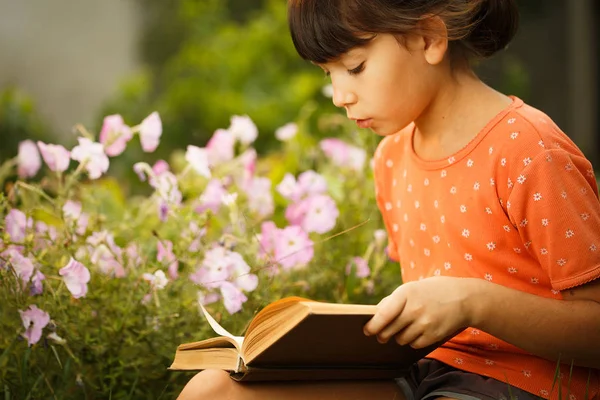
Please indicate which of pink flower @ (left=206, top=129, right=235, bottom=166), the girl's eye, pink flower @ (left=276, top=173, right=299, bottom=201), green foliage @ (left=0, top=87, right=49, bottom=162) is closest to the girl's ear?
the girl's eye

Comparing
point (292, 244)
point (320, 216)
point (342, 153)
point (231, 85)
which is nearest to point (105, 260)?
point (292, 244)

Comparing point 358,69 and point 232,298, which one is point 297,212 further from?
point 358,69

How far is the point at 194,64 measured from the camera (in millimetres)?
5648

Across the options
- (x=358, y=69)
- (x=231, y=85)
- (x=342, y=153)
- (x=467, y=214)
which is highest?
(x=358, y=69)

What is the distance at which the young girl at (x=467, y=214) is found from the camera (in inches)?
60.9

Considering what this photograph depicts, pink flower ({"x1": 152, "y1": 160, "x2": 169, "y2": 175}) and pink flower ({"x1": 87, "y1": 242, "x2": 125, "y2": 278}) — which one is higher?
pink flower ({"x1": 87, "y1": 242, "x2": 125, "y2": 278})

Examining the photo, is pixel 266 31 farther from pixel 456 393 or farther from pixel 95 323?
pixel 456 393

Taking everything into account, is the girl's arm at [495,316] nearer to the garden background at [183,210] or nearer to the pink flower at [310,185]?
the garden background at [183,210]

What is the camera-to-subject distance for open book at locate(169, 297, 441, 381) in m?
1.40

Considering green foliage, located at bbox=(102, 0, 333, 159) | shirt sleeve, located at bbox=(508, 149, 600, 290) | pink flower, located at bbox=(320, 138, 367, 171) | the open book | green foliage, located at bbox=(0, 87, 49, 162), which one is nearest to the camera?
the open book

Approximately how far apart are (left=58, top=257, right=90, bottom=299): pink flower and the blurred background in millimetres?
3074

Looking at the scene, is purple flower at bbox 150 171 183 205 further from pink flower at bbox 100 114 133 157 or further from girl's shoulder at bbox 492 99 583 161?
girl's shoulder at bbox 492 99 583 161

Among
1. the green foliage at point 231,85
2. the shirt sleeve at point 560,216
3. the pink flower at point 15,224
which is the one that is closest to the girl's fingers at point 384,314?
the shirt sleeve at point 560,216

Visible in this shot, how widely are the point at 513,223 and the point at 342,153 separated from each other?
1.55 meters
